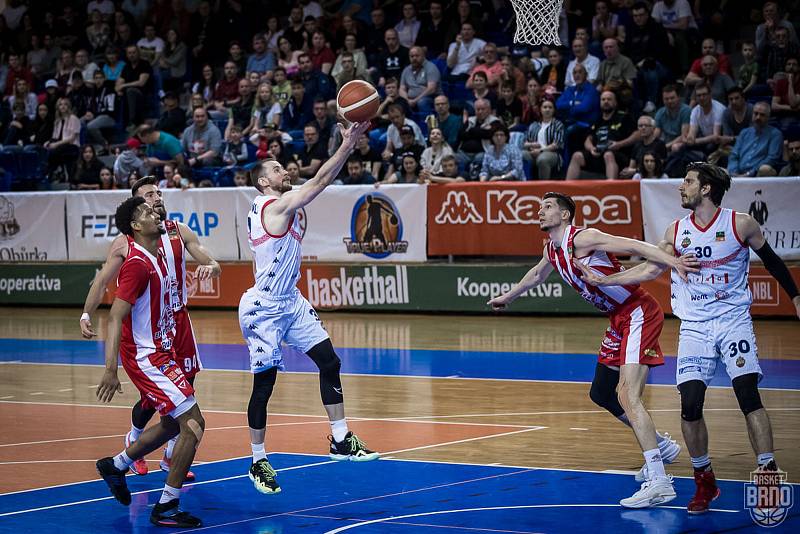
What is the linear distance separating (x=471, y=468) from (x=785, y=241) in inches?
384

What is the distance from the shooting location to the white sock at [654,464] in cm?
775

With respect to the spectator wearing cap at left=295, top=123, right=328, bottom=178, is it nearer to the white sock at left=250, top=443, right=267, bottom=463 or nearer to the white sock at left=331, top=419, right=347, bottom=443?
the white sock at left=331, top=419, right=347, bottom=443


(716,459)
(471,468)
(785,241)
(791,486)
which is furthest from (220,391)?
(785,241)

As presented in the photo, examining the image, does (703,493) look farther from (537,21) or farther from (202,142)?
(202,142)

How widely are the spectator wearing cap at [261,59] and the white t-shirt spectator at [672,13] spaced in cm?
746

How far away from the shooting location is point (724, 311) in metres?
7.65

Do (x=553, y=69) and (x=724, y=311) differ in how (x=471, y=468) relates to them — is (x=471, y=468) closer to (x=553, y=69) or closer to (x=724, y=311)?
(x=724, y=311)

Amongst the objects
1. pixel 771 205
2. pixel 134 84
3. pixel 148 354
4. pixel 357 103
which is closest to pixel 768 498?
pixel 357 103

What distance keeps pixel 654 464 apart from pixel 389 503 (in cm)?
170

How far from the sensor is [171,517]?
24.2 ft

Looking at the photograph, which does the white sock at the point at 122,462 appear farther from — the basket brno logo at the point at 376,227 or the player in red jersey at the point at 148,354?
the basket brno logo at the point at 376,227

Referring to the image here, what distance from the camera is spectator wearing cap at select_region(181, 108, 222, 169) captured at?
74.4 feet

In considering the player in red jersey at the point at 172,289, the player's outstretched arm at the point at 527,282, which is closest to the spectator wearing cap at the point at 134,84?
the player in red jersey at the point at 172,289

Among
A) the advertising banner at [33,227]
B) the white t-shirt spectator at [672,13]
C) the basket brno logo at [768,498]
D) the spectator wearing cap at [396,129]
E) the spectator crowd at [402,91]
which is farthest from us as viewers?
the advertising banner at [33,227]
